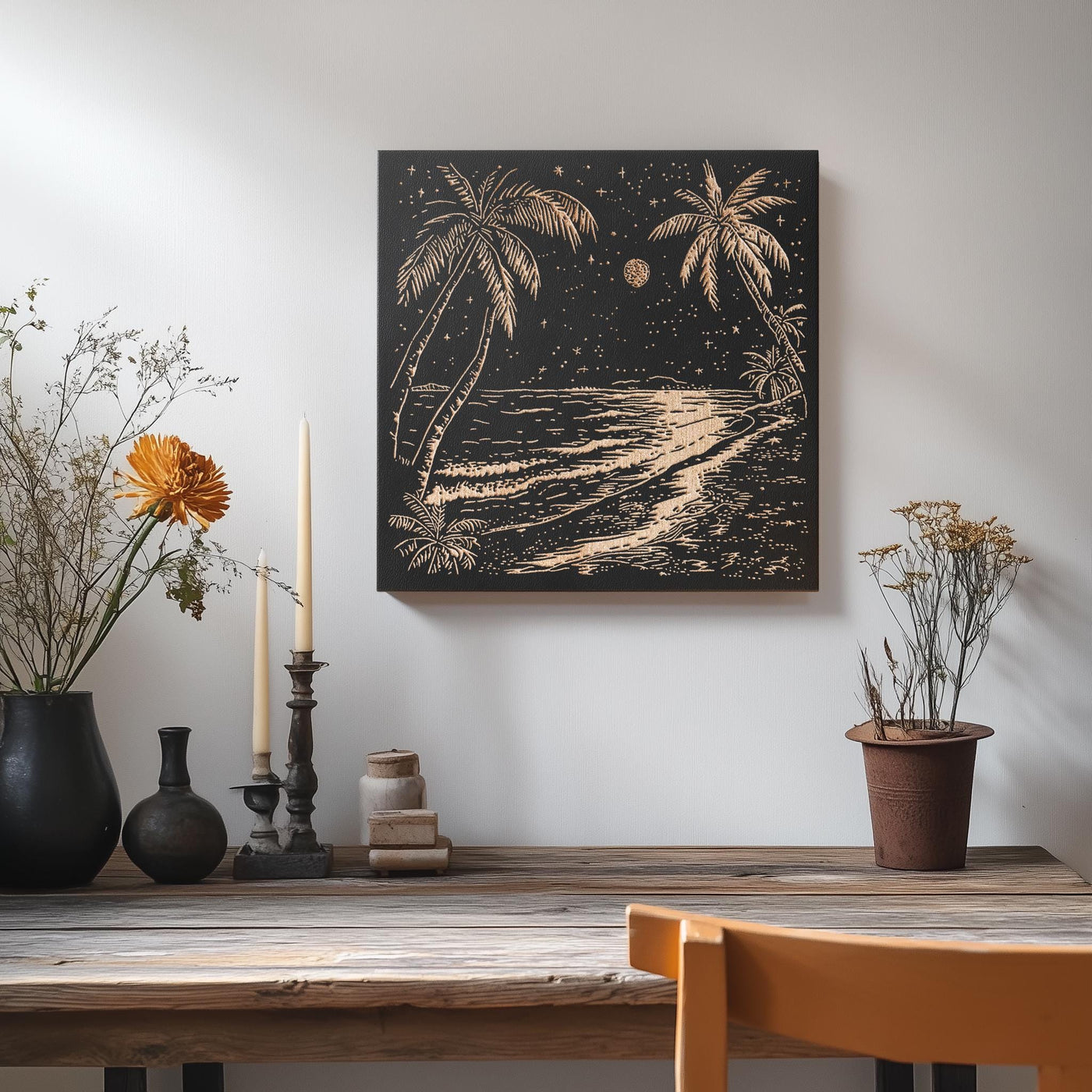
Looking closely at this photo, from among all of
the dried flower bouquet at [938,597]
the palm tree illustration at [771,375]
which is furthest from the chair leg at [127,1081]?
the palm tree illustration at [771,375]

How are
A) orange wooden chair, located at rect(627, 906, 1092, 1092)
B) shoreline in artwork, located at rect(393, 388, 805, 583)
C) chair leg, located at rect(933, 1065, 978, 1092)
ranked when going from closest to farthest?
orange wooden chair, located at rect(627, 906, 1092, 1092), chair leg, located at rect(933, 1065, 978, 1092), shoreline in artwork, located at rect(393, 388, 805, 583)

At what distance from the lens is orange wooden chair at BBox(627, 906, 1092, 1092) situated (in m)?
0.52

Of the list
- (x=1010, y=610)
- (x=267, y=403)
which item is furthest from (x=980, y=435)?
(x=267, y=403)

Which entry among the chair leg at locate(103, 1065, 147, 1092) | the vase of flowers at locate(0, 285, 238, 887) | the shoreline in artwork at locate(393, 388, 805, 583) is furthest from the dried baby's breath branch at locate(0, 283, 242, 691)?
the chair leg at locate(103, 1065, 147, 1092)

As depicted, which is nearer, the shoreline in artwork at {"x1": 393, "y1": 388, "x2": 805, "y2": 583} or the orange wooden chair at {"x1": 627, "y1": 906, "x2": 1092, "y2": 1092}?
the orange wooden chair at {"x1": 627, "y1": 906, "x2": 1092, "y2": 1092}

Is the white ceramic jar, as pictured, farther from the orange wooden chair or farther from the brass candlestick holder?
the orange wooden chair

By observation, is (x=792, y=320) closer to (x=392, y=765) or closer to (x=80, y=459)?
(x=392, y=765)

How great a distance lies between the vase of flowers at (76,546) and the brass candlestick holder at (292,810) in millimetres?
167

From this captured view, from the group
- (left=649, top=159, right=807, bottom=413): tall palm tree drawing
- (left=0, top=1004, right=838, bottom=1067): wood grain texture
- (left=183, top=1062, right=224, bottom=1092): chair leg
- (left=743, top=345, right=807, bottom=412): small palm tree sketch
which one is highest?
(left=649, top=159, right=807, bottom=413): tall palm tree drawing

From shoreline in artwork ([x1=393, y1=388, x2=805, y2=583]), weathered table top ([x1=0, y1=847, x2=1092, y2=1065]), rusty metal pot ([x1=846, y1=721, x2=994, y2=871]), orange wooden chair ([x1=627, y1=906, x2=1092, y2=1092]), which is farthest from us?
shoreline in artwork ([x1=393, y1=388, x2=805, y2=583])

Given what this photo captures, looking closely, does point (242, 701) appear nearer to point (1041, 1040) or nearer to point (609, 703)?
point (609, 703)

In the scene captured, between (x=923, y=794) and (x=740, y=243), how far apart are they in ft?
2.75

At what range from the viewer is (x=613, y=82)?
4.97 ft

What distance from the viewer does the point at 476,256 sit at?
4.94 feet
